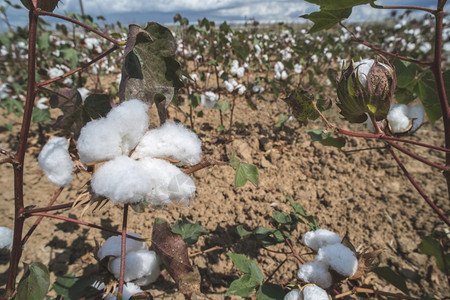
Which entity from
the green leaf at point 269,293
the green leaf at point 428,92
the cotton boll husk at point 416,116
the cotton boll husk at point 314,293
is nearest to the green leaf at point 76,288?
the green leaf at point 269,293

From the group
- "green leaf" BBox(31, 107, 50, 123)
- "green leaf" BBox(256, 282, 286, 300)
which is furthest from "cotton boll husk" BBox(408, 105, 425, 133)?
"green leaf" BBox(31, 107, 50, 123)

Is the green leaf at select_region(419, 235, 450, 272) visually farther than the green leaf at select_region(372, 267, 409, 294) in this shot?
Yes

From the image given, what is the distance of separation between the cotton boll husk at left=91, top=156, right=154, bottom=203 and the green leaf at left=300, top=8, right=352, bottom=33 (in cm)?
56

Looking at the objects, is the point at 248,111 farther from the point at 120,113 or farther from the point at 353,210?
the point at 120,113

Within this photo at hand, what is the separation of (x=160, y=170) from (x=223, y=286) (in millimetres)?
923

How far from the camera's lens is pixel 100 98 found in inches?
24.9

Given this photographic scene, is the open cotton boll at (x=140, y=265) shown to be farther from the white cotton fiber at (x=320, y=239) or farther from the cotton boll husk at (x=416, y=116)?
the cotton boll husk at (x=416, y=116)

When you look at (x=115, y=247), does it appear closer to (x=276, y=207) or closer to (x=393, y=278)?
(x=393, y=278)

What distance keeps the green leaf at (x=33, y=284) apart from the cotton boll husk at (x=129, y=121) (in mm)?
432

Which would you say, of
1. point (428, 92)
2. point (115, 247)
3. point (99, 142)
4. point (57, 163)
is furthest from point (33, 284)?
point (428, 92)

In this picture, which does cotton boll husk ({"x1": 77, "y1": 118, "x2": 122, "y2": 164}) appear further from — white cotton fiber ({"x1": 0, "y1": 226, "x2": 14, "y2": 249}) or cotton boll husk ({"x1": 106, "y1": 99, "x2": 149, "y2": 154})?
white cotton fiber ({"x1": 0, "y1": 226, "x2": 14, "y2": 249})

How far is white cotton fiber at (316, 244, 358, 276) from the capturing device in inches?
27.8

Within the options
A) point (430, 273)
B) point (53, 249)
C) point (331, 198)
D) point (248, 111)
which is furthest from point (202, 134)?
point (430, 273)

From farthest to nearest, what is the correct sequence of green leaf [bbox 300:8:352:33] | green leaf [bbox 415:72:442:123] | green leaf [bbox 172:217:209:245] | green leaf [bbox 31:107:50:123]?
green leaf [bbox 31:107:50:123], green leaf [bbox 172:217:209:245], green leaf [bbox 415:72:442:123], green leaf [bbox 300:8:352:33]
